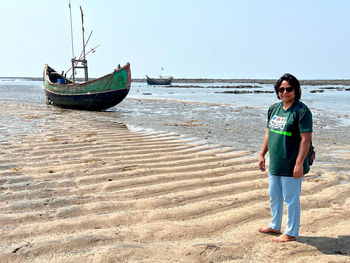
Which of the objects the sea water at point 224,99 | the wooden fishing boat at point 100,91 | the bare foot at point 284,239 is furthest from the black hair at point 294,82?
the wooden fishing boat at point 100,91

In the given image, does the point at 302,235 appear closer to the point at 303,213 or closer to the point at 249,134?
the point at 303,213

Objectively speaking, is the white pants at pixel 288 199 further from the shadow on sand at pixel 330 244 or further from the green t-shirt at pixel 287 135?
the shadow on sand at pixel 330 244

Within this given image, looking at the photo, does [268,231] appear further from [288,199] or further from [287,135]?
[287,135]

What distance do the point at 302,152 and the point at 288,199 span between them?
0.49m

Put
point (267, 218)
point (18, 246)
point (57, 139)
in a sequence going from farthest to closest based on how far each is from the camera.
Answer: point (57, 139) < point (267, 218) < point (18, 246)

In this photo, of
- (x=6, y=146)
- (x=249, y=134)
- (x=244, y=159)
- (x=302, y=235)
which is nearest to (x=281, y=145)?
(x=302, y=235)

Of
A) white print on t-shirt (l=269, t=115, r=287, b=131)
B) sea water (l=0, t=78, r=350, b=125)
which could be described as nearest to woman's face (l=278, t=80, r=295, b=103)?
white print on t-shirt (l=269, t=115, r=287, b=131)

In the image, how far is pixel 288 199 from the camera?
302cm

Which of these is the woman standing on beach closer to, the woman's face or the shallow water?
the woman's face

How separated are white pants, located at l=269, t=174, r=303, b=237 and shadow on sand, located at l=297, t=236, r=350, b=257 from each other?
19 cm

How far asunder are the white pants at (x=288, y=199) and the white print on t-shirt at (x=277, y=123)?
47 centimetres

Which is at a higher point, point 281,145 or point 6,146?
point 281,145

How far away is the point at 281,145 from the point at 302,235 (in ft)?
3.39

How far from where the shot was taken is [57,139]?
7.92 meters
